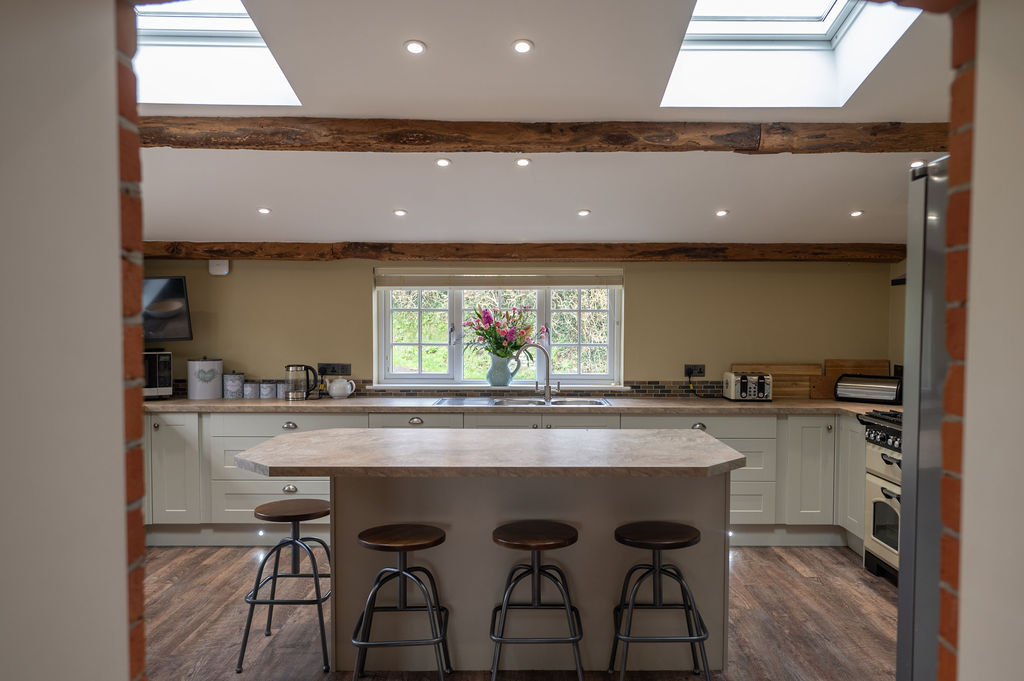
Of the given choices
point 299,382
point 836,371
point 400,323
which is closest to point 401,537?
point 299,382

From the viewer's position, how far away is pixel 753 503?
4117 millimetres

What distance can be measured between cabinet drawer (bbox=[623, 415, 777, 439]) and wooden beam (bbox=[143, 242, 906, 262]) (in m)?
1.20

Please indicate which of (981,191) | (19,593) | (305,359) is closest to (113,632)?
(19,593)

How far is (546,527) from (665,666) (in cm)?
83

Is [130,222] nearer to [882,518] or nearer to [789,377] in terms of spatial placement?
[882,518]

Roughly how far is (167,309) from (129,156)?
162 inches

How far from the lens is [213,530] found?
4152mm

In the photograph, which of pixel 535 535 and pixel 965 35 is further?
pixel 535 535

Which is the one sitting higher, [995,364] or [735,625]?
[995,364]

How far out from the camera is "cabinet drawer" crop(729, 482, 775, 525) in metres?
4.10

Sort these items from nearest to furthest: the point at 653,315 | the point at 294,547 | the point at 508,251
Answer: the point at 294,547 < the point at 508,251 < the point at 653,315

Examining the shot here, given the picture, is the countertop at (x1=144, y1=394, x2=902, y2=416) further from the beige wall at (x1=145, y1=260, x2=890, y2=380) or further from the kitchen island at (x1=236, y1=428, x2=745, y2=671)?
the kitchen island at (x1=236, y1=428, x2=745, y2=671)

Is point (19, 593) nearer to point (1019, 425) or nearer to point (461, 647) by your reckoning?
point (1019, 425)

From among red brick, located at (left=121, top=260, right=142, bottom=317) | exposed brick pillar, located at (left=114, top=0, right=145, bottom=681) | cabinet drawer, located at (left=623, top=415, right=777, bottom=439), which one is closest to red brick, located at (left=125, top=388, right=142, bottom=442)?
exposed brick pillar, located at (left=114, top=0, right=145, bottom=681)
